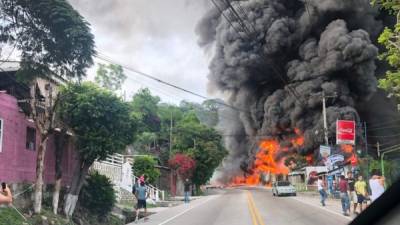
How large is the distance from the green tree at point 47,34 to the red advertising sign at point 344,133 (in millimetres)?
17374

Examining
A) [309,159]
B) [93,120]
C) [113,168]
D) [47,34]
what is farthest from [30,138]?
[309,159]

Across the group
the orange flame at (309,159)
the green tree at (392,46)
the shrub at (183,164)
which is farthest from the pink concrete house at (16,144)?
the orange flame at (309,159)

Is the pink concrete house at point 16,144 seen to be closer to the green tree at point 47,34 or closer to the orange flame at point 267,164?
the green tree at point 47,34

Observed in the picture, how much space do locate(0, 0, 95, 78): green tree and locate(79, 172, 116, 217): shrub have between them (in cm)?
342

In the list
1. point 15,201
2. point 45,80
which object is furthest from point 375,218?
point 45,80

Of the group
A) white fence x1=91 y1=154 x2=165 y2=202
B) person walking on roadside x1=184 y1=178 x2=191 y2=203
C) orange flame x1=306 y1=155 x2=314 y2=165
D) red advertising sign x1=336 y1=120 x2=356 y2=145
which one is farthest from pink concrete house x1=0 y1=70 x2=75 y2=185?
orange flame x1=306 y1=155 x2=314 y2=165

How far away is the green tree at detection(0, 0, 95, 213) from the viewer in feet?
44.9

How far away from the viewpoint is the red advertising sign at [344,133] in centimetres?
2695

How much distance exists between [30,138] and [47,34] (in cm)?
302

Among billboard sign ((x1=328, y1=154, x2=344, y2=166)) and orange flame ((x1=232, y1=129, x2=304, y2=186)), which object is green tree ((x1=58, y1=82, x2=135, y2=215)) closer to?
billboard sign ((x1=328, y1=154, x2=344, y2=166))

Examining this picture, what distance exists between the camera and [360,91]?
3700 centimetres

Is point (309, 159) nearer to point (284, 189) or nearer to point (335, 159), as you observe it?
point (284, 189)

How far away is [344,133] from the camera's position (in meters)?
28.0

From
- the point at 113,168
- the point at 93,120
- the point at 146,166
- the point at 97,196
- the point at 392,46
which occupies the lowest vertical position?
the point at 97,196
